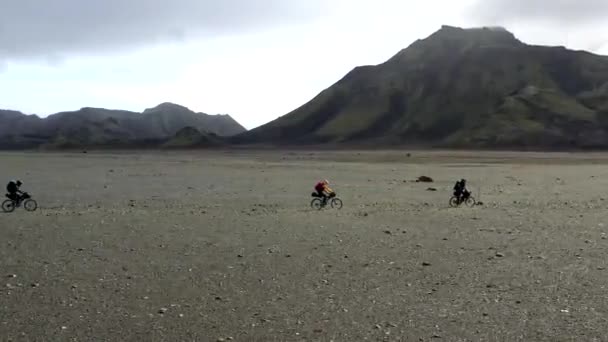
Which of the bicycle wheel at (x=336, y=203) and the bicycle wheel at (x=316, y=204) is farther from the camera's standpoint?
the bicycle wheel at (x=336, y=203)

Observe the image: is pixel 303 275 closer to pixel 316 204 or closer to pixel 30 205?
pixel 316 204

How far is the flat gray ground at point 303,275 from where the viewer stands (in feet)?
23.1

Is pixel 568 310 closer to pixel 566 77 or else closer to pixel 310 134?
pixel 310 134

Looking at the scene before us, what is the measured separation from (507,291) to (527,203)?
528 inches

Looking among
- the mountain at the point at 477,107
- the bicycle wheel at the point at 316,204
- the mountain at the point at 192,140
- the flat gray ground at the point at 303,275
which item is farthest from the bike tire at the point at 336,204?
the mountain at the point at 192,140

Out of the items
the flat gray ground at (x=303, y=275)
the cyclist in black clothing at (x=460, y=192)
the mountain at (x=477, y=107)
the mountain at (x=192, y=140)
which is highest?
the mountain at (x=477, y=107)

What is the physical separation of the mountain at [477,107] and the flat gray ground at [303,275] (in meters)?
118

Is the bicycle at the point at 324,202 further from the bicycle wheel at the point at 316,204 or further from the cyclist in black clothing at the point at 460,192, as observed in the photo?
the cyclist in black clothing at the point at 460,192

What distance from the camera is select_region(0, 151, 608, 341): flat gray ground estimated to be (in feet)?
23.1

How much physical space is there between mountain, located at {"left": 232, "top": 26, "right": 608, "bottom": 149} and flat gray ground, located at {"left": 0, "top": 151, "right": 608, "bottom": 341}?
11814 centimetres

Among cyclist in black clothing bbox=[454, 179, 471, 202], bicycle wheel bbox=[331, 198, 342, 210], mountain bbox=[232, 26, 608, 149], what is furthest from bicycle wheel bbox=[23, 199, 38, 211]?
mountain bbox=[232, 26, 608, 149]

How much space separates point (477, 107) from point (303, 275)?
165 metres

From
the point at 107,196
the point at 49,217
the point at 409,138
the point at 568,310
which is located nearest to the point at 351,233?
the point at 568,310

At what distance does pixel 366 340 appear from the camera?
6625mm
